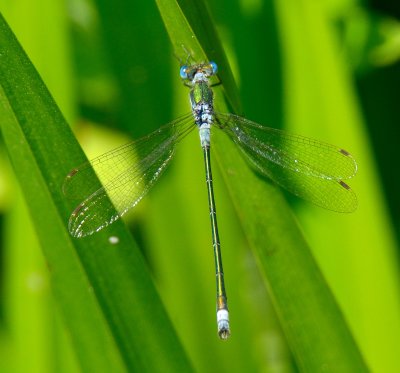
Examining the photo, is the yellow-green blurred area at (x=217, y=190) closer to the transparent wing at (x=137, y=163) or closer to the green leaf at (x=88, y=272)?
the transparent wing at (x=137, y=163)

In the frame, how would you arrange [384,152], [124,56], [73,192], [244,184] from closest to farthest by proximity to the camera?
[73,192]
[244,184]
[124,56]
[384,152]

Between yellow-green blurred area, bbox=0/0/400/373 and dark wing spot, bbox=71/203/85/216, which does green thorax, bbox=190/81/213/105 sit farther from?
dark wing spot, bbox=71/203/85/216

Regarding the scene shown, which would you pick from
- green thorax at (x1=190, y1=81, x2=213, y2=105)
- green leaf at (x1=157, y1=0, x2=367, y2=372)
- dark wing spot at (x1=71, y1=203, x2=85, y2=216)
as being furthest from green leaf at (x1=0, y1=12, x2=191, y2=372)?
green thorax at (x1=190, y1=81, x2=213, y2=105)

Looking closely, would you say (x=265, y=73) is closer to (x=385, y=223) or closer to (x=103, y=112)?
Result: (x=385, y=223)

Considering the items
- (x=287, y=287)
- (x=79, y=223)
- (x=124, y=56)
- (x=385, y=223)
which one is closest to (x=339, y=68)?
(x=385, y=223)

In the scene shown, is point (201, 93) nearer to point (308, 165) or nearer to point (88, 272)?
point (308, 165)

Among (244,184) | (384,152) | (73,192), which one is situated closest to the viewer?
(73,192)

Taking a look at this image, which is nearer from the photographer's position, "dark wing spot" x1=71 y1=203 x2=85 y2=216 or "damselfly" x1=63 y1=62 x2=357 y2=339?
"dark wing spot" x1=71 y1=203 x2=85 y2=216

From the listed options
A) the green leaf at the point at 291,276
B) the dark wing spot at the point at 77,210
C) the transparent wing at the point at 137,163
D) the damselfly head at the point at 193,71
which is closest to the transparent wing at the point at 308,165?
the damselfly head at the point at 193,71

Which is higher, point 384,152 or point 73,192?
point 73,192
